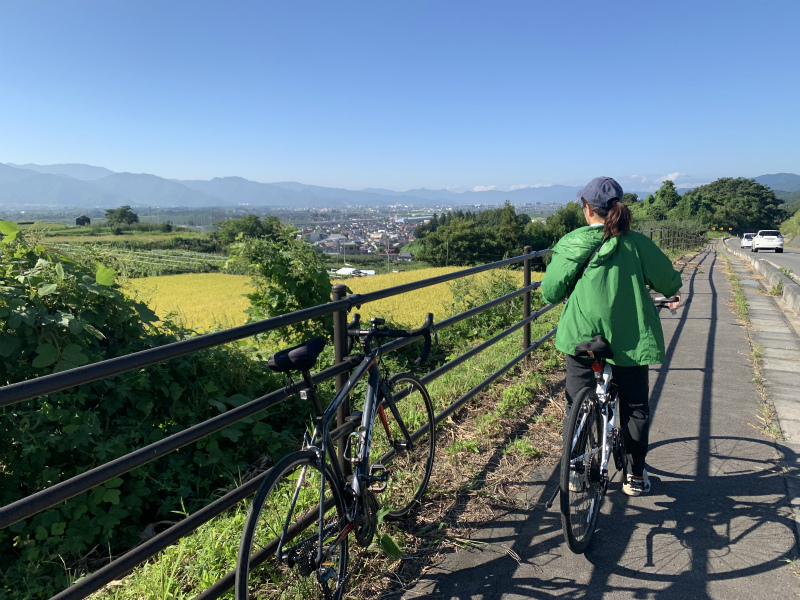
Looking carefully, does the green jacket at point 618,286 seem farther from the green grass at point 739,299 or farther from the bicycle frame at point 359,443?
the green grass at point 739,299

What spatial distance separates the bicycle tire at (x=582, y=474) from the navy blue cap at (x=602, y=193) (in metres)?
1.01

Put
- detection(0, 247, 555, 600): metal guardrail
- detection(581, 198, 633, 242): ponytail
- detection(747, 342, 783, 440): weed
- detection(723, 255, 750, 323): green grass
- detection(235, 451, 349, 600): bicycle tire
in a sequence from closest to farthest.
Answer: detection(0, 247, 555, 600): metal guardrail
detection(235, 451, 349, 600): bicycle tire
detection(581, 198, 633, 242): ponytail
detection(747, 342, 783, 440): weed
detection(723, 255, 750, 323): green grass

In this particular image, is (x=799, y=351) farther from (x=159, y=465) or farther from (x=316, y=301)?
(x=159, y=465)

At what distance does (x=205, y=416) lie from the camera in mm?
4496

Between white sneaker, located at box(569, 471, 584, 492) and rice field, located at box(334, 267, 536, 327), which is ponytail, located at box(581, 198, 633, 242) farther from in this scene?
rice field, located at box(334, 267, 536, 327)

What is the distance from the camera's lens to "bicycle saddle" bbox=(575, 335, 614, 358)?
267 cm

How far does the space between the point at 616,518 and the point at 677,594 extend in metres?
0.66

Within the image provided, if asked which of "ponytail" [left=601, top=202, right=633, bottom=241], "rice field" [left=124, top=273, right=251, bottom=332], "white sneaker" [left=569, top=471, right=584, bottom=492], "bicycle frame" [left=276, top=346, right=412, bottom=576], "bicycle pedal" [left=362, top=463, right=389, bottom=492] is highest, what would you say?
"ponytail" [left=601, top=202, right=633, bottom=241]

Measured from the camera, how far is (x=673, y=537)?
107 inches

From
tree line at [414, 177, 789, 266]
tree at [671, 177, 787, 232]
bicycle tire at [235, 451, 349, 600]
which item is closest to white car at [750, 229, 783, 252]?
tree line at [414, 177, 789, 266]

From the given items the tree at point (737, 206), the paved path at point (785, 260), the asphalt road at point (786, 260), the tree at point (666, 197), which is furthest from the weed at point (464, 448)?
the tree at point (666, 197)

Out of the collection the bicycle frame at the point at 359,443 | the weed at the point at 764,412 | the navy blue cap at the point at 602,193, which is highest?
the navy blue cap at the point at 602,193

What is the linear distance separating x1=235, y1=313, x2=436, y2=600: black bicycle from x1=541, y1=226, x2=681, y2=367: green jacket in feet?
2.83

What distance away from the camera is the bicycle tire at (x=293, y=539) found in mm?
1865
